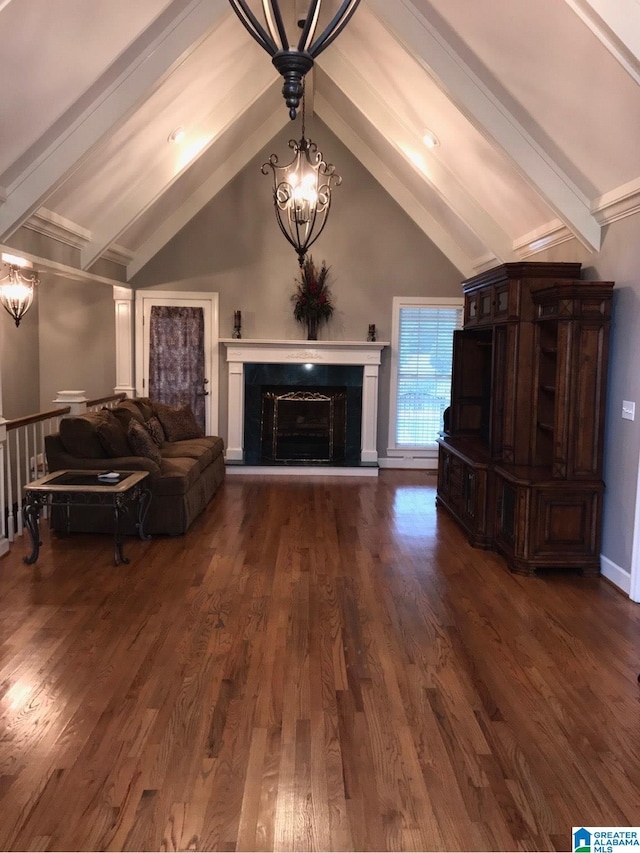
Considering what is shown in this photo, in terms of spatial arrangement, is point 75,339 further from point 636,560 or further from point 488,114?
point 636,560

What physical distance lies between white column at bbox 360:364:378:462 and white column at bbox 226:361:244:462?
5.17 ft

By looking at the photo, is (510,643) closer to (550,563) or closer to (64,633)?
(550,563)

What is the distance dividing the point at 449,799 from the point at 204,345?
711 cm

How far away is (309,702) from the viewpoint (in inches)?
120

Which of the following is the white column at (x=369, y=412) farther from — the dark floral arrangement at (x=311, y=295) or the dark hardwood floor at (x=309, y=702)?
the dark hardwood floor at (x=309, y=702)

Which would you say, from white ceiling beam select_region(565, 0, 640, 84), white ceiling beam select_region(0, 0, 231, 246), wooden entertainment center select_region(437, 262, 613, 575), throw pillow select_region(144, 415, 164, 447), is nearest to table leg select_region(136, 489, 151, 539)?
throw pillow select_region(144, 415, 164, 447)

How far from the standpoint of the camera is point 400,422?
903 cm

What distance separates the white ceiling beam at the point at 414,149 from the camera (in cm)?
654

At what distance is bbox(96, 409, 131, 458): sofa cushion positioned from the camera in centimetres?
557

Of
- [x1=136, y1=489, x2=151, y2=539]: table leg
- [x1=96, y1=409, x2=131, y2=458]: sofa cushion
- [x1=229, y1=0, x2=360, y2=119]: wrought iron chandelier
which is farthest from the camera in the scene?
[x1=96, y1=409, x2=131, y2=458]: sofa cushion

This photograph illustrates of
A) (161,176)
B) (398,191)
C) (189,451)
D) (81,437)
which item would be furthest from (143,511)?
(398,191)

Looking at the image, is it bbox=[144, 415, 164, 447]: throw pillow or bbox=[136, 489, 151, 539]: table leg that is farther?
bbox=[144, 415, 164, 447]: throw pillow

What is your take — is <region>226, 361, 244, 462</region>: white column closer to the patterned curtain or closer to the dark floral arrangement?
the patterned curtain

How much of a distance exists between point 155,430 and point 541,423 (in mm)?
3710
